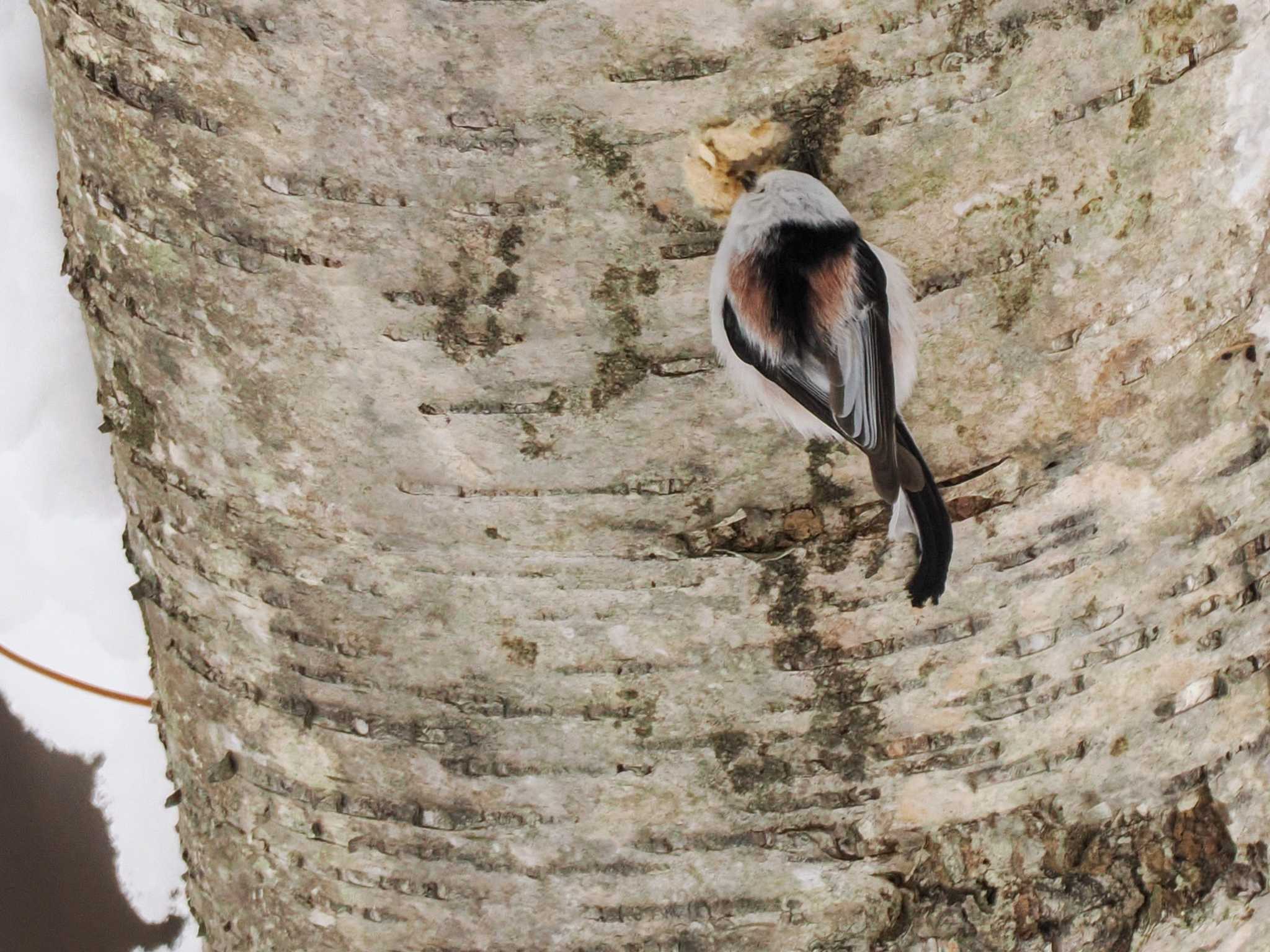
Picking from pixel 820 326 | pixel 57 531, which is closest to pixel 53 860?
pixel 57 531

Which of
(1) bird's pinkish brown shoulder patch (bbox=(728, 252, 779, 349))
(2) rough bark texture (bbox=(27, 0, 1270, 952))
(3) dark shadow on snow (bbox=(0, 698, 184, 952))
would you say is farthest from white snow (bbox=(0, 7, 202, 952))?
(1) bird's pinkish brown shoulder patch (bbox=(728, 252, 779, 349))

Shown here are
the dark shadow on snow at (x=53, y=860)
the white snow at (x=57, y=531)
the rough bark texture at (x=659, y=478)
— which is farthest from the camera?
the dark shadow on snow at (x=53, y=860)

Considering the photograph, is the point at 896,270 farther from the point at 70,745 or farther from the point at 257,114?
the point at 70,745

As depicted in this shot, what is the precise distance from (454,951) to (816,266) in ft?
1.87

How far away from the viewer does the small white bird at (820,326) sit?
0.65 meters

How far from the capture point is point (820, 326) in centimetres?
69

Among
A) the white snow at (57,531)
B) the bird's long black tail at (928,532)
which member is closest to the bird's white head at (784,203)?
the bird's long black tail at (928,532)

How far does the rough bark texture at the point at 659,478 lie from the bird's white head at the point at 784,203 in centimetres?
1

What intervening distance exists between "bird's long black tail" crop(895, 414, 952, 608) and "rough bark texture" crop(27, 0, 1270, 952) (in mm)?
16

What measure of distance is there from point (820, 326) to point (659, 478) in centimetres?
14

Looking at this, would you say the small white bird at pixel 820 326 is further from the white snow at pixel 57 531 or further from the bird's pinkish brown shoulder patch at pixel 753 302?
the white snow at pixel 57 531

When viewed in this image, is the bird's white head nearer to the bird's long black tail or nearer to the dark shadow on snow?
the bird's long black tail

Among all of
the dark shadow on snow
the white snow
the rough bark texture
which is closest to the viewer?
the rough bark texture

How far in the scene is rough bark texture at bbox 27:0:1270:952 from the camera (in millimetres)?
624
